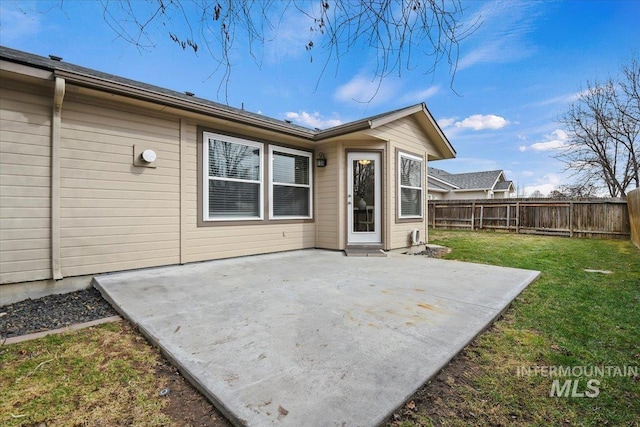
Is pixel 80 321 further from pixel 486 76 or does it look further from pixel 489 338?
pixel 486 76

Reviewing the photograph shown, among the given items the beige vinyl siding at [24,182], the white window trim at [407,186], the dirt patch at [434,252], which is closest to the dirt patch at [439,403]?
the beige vinyl siding at [24,182]

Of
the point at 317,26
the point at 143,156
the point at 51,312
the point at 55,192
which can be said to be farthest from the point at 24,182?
the point at 317,26

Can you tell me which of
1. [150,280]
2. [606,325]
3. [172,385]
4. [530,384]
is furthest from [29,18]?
[606,325]

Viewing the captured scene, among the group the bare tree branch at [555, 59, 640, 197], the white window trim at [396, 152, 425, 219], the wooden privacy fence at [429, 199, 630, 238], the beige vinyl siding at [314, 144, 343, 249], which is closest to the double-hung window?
the white window trim at [396, 152, 425, 219]

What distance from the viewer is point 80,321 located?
2793mm

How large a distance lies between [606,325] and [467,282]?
1.36m

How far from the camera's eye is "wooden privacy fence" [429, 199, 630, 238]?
9781 mm

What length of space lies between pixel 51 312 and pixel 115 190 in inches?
66.9

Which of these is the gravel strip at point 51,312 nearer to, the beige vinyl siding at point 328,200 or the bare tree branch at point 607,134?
the beige vinyl siding at point 328,200

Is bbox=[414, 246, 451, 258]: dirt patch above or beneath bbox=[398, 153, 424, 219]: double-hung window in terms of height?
beneath

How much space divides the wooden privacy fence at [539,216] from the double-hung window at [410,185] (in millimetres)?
6978

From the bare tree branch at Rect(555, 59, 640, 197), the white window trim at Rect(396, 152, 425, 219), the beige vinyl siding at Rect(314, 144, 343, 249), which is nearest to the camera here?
the beige vinyl siding at Rect(314, 144, 343, 249)

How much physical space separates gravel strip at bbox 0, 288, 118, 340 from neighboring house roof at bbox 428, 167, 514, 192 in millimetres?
21446

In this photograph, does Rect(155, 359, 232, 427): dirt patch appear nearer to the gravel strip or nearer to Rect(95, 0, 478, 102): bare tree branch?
the gravel strip
